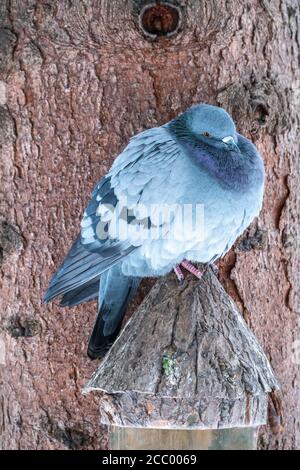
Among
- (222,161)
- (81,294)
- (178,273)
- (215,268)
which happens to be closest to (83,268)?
(81,294)

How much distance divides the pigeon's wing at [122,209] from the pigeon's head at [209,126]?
90 millimetres

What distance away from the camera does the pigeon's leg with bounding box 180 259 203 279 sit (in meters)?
3.21

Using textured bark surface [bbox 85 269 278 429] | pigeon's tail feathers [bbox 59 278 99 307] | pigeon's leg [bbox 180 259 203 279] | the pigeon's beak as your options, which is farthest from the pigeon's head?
pigeon's tail feathers [bbox 59 278 99 307]

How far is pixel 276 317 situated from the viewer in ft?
12.1

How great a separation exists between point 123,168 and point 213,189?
38 cm

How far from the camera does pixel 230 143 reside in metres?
3.23

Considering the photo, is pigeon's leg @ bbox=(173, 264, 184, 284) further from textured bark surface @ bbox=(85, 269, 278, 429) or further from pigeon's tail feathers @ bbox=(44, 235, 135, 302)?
pigeon's tail feathers @ bbox=(44, 235, 135, 302)

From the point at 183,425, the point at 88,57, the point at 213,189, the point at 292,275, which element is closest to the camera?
the point at 183,425

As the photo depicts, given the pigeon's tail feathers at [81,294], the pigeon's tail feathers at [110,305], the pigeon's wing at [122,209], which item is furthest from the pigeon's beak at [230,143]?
the pigeon's tail feathers at [81,294]

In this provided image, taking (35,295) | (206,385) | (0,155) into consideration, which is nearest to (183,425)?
(206,385)

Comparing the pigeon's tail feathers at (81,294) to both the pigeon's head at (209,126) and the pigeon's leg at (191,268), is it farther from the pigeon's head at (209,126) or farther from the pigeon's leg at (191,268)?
the pigeon's head at (209,126)

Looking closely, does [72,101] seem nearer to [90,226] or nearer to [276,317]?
[90,226]

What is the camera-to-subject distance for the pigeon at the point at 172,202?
3.18 m

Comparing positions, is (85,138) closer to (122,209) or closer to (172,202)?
(122,209)
